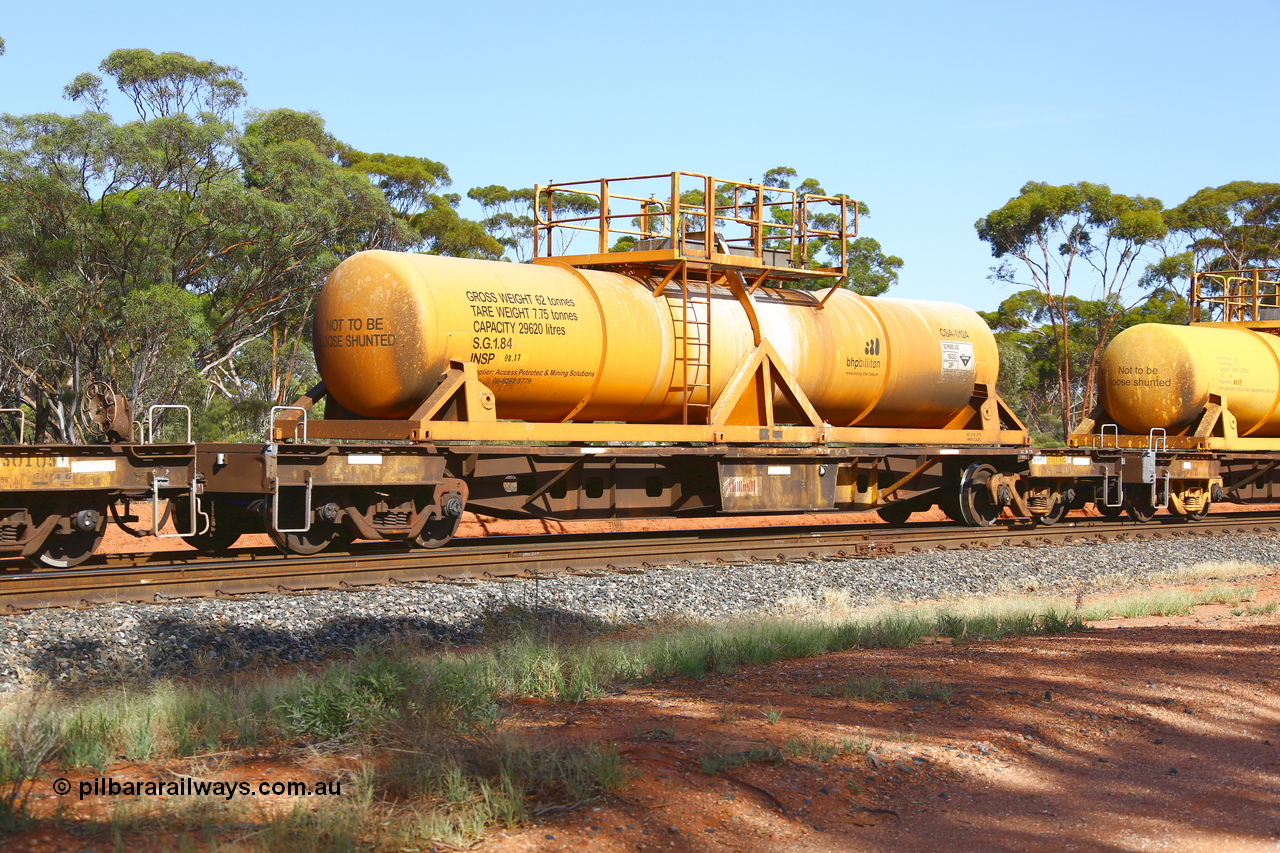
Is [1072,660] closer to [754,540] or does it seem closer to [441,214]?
[754,540]

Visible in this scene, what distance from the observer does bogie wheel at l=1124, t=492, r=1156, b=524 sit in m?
21.5

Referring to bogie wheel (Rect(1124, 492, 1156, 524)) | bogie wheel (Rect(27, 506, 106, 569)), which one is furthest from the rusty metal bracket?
bogie wheel (Rect(1124, 492, 1156, 524))

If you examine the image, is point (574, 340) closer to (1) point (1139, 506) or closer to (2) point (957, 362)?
(2) point (957, 362)

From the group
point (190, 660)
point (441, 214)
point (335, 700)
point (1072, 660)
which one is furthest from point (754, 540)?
point (441, 214)

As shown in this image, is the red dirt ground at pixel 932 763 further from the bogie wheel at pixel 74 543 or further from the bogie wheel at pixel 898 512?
the bogie wheel at pixel 898 512

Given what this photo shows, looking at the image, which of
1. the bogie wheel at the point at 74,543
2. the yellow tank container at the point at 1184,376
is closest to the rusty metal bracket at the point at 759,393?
the bogie wheel at the point at 74,543

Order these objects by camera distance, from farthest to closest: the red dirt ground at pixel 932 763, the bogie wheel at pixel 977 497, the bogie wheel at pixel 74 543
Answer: the bogie wheel at pixel 977 497, the bogie wheel at pixel 74 543, the red dirt ground at pixel 932 763

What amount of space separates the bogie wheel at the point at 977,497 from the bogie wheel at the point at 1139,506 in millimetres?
3932

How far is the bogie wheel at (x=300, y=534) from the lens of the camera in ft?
39.9

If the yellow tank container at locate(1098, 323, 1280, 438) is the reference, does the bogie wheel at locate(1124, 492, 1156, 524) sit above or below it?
below

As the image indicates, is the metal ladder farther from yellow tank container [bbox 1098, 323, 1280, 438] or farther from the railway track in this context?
yellow tank container [bbox 1098, 323, 1280, 438]

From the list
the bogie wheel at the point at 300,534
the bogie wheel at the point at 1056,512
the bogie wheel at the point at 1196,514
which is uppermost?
the bogie wheel at the point at 300,534

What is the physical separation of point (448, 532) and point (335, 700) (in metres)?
7.30

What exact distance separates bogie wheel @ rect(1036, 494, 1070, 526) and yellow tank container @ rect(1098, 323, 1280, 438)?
2.97m
